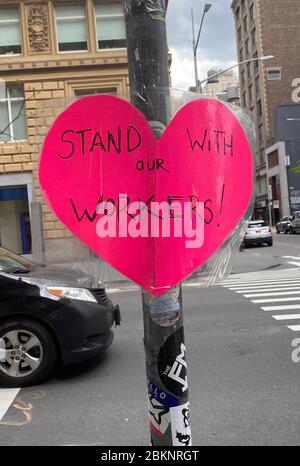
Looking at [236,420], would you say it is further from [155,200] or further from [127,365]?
[155,200]

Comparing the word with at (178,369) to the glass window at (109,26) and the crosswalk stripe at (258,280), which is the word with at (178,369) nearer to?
the crosswalk stripe at (258,280)

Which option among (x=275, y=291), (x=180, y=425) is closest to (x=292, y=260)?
(x=275, y=291)

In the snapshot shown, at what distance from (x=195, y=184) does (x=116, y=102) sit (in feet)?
1.40

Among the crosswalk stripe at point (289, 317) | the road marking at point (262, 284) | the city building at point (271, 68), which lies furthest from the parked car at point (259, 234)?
the city building at point (271, 68)

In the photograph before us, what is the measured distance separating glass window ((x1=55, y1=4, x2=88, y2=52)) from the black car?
18.0m

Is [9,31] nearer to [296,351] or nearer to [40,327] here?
[40,327]

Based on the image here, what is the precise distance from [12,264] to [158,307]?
404 cm

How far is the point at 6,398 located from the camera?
15.4 ft

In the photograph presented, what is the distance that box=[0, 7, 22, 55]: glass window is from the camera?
20.8 metres

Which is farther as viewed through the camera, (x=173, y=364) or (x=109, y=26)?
(x=109, y=26)

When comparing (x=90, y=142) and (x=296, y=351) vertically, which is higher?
(x=90, y=142)

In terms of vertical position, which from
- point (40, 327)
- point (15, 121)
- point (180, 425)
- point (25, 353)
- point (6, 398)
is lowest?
point (6, 398)

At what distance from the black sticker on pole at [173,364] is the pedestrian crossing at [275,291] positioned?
530 centimetres

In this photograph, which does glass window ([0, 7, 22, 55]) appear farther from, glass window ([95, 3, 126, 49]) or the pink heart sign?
the pink heart sign
